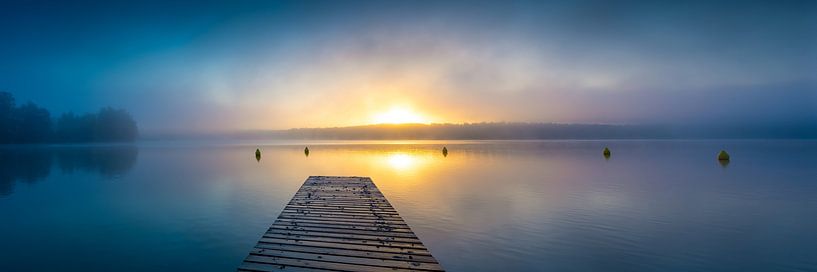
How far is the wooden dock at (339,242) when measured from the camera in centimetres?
921

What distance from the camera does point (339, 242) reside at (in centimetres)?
1120

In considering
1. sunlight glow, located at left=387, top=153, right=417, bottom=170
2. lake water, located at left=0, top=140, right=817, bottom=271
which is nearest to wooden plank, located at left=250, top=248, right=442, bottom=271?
lake water, located at left=0, top=140, right=817, bottom=271

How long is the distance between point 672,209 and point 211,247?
83.6 feet

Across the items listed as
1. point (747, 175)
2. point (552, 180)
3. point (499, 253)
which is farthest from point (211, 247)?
point (747, 175)

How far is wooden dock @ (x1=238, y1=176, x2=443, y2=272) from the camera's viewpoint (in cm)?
921

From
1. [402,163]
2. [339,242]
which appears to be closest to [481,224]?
[339,242]

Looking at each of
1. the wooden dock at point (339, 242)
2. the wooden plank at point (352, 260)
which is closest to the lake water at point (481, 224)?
the wooden dock at point (339, 242)

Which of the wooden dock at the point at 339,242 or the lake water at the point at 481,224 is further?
the lake water at the point at 481,224

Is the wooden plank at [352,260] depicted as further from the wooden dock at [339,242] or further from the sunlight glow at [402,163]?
the sunlight glow at [402,163]

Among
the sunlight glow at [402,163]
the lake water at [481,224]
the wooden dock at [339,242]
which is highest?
the wooden dock at [339,242]

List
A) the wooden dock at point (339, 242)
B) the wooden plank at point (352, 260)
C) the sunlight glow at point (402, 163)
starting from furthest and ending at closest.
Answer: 1. the sunlight glow at point (402, 163)
2. the wooden dock at point (339, 242)
3. the wooden plank at point (352, 260)

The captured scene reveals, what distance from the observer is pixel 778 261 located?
43.1 feet

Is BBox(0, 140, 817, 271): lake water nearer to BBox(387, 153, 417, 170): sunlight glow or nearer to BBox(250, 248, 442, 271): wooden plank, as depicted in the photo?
BBox(250, 248, 442, 271): wooden plank

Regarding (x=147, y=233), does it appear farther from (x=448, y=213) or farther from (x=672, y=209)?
(x=672, y=209)
